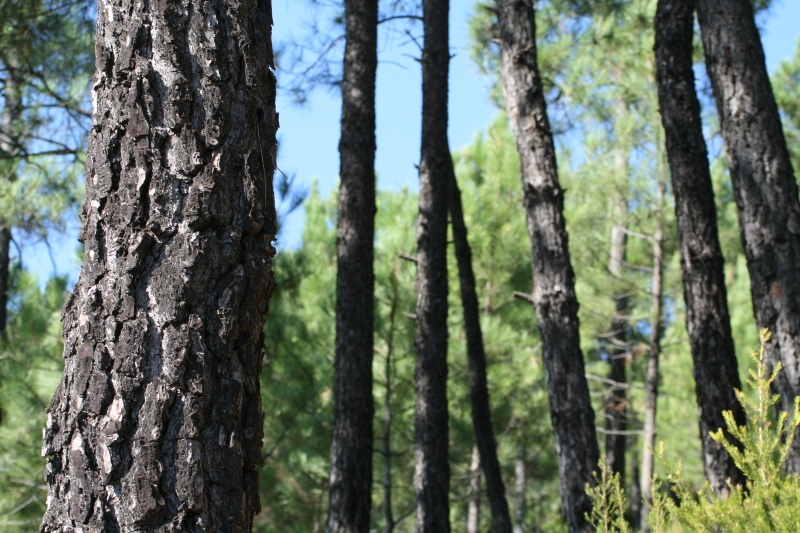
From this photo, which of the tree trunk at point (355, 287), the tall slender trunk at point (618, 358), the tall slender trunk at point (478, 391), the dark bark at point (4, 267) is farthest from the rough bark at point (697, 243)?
the dark bark at point (4, 267)

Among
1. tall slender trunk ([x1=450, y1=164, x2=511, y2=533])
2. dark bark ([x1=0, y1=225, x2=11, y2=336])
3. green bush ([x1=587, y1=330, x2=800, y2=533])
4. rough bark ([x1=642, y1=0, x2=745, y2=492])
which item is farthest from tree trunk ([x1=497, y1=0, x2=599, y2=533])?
dark bark ([x1=0, y1=225, x2=11, y2=336])

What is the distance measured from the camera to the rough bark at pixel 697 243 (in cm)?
415

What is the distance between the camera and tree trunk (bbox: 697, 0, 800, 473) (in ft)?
11.5

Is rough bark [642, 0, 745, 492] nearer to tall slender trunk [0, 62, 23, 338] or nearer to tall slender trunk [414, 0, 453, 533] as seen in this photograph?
tall slender trunk [414, 0, 453, 533]

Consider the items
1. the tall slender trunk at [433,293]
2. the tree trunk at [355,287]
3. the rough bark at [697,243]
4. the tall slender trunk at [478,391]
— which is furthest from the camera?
the tall slender trunk at [478,391]

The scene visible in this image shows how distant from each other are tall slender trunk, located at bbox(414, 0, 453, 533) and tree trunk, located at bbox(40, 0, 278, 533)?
4057 millimetres

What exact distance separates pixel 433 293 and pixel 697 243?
6.72 feet

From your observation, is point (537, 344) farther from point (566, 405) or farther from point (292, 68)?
point (566, 405)

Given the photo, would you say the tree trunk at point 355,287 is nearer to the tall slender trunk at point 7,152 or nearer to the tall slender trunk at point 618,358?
the tall slender trunk at point 7,152

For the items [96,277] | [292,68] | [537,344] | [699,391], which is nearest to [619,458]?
[537,344]

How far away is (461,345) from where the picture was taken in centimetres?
890

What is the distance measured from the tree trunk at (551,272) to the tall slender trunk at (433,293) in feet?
4.15

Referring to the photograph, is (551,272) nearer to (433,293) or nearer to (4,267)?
(433,293)

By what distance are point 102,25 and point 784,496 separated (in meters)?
2.00
